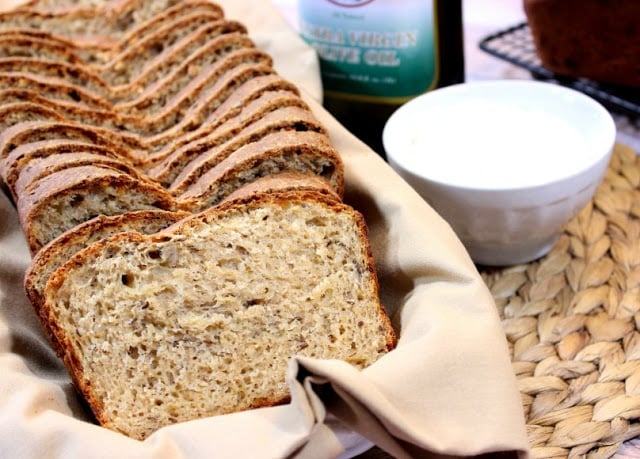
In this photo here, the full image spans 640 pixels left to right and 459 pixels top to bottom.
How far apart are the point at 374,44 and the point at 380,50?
24 millimetres

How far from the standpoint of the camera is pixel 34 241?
1516 mm

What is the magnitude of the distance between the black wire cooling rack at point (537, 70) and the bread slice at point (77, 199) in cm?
141

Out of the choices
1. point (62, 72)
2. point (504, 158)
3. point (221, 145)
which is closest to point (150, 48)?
point (62, 72)

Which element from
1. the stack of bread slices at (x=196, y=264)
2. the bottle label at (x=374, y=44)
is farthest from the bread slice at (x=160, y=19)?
the stack of bread slices at (x=196, y=264)

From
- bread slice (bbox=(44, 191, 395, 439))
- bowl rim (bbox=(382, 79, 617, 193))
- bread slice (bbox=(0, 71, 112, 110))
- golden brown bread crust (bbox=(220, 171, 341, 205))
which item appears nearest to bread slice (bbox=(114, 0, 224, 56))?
bread slice (bbox=(0, 71, 112, 110))

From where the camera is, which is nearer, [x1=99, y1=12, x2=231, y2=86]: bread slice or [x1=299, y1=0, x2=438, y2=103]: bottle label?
[x1=99, y1=12, x2=231, y2=86]: bread slice

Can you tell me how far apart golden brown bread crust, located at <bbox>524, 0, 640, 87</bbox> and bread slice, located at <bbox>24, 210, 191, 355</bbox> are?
Answer: 4.63 feet

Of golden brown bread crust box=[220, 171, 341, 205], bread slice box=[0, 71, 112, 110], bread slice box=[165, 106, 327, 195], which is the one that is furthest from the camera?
bread slice box=[0, 71, 112, 110]

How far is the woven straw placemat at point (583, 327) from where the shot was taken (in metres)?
1.46

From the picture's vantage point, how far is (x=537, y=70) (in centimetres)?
250

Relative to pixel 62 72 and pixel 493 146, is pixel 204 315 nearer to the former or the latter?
pixel 493 146

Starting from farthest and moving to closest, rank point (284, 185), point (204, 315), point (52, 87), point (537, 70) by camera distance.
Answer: point (537, 70)
point (52, 87)
point (284, 185)
point (204, 315)

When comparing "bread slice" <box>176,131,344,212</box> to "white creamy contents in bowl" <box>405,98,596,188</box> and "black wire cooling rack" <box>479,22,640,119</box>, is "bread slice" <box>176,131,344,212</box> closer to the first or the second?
"white creamy contents in bowl" <box>405,98,596,188</box>

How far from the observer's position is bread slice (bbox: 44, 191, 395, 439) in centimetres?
138
